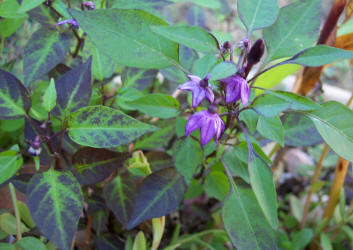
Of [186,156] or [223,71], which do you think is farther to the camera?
[186,156]

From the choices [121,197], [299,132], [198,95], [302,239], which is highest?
[198,95]

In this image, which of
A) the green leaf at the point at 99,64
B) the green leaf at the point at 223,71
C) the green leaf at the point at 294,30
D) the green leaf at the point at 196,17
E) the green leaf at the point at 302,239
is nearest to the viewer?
the green leaf at the point at 223,71

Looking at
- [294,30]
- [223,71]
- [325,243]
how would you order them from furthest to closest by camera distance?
[325,243] < [294,30] < [223,71]

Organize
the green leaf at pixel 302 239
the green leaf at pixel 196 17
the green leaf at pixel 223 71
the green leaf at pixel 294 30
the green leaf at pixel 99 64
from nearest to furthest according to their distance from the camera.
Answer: the green leaf at pixel 223 71
the green leaf at pixel 294 30
the green leaf at pixel 99 64
the green leaf at pixel 302 239
the green leaf at pixel 196 17

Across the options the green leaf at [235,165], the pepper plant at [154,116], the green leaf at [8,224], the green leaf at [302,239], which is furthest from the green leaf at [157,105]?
the green leaf at [302,239]

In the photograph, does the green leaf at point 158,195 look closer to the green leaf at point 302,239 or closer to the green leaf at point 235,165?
the green leaf at point 235,165

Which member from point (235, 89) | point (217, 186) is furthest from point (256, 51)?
point (217, 186)

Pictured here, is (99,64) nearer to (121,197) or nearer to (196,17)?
(121,197)
